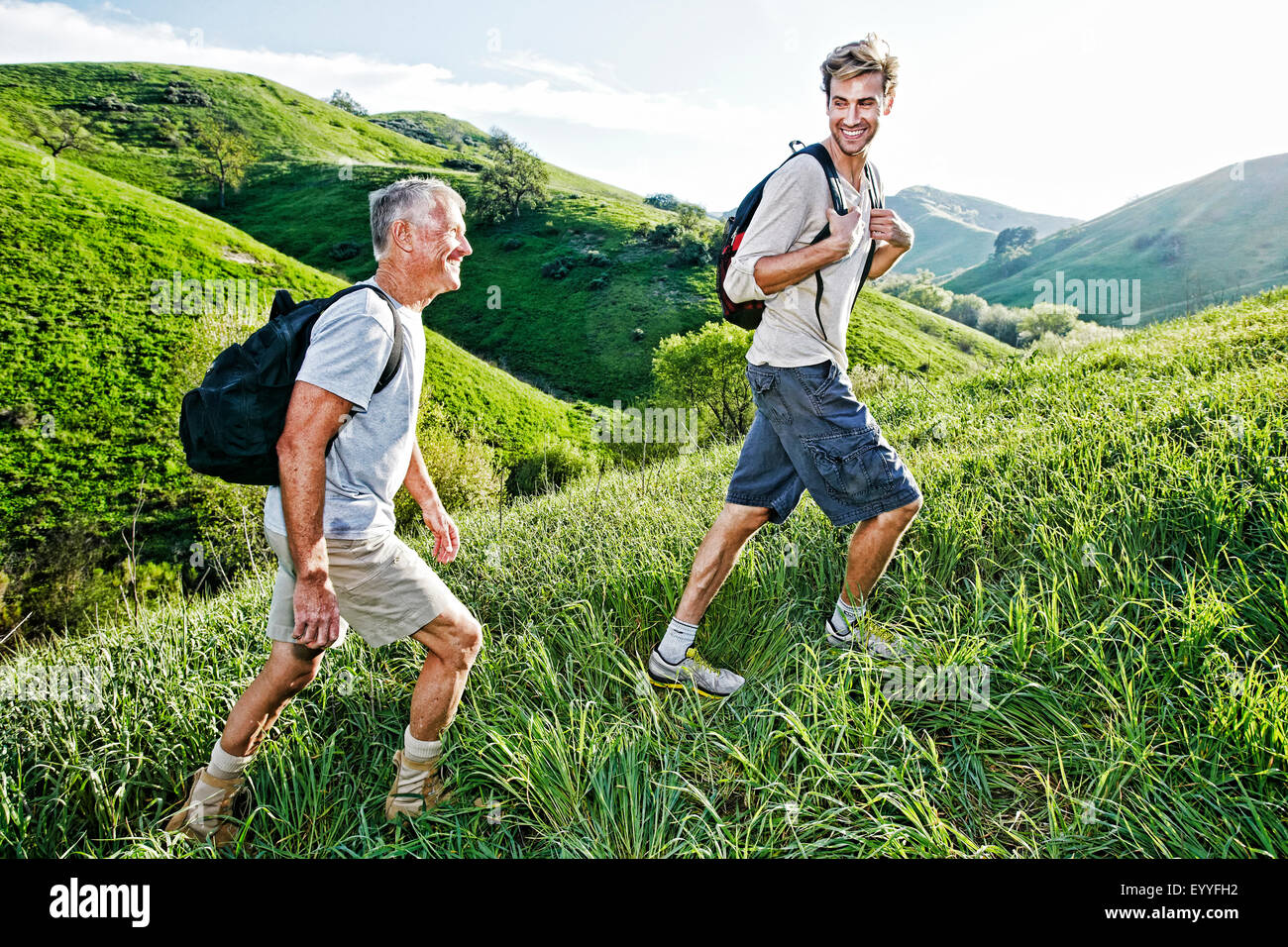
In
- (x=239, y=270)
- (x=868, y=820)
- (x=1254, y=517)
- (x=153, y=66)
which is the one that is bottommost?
(x=868, y=820)

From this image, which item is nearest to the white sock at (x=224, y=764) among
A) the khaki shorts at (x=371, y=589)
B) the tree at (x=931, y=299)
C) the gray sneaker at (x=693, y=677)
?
the khaki shorts at (x=371, y=589)

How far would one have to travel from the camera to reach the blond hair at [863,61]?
2627mm

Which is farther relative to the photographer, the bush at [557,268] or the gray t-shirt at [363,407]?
the bush at [557,268]

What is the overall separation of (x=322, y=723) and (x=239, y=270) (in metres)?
53.8

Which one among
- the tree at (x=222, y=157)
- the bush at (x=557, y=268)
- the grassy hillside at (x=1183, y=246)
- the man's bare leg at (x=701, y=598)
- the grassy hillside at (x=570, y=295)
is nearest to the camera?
the man's bare leg at (x=701, y=598)

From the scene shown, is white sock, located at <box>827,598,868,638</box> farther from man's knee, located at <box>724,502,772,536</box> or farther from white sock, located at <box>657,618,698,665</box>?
white sock, located at <box>657,618,698,665</box>

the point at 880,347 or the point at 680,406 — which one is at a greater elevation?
the point at 880,347

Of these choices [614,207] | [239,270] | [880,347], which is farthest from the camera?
[614,207]

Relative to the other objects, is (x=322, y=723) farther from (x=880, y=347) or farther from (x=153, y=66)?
(x=153, y=66)

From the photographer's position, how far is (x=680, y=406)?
34531 mm

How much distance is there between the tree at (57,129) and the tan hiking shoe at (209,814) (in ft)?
327

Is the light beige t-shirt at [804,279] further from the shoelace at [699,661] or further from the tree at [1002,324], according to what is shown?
the tree at [1002,324]

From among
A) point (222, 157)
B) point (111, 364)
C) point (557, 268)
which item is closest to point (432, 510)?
point (111, 364)
